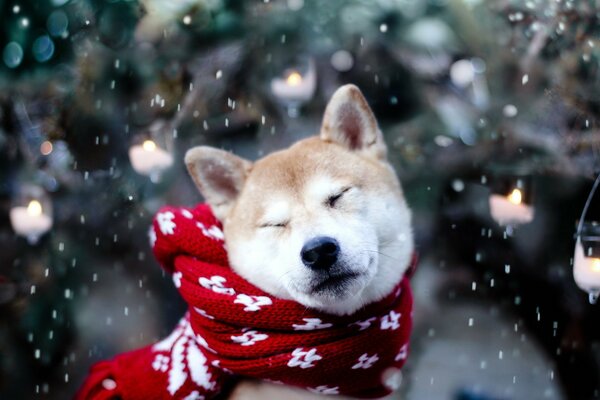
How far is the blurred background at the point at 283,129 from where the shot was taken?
1.00m

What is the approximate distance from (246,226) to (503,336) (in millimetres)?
846

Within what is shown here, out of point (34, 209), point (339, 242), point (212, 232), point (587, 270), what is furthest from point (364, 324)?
point (34, 209)

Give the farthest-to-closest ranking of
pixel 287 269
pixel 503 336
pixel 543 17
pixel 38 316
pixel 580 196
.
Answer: pixel 503 336
pixel 38 316
pixel 580 196
pixel 543 17
pixel 287 269

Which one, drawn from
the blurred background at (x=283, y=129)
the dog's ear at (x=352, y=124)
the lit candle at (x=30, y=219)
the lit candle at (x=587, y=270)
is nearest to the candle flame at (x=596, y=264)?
the lit candle at (x=587, y=270)

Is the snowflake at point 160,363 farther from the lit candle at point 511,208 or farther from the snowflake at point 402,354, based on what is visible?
the lit candle at point 511,208

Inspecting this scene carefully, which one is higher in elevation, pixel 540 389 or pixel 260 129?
pixel 260 129

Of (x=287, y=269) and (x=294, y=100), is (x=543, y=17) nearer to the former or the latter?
(x=294, y=100)

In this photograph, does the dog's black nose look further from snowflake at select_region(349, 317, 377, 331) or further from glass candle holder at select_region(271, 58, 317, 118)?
glass candle holder at select_region(271, 58, 317, 118)

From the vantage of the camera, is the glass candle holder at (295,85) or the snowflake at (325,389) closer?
the snowflake at (325,389)

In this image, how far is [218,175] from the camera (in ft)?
2.68

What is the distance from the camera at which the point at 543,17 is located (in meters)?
0.89

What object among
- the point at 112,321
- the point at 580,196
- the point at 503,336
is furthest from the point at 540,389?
the point at 112,321

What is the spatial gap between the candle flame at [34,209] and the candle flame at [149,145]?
0.24m

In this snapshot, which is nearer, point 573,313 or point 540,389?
point 573,313
